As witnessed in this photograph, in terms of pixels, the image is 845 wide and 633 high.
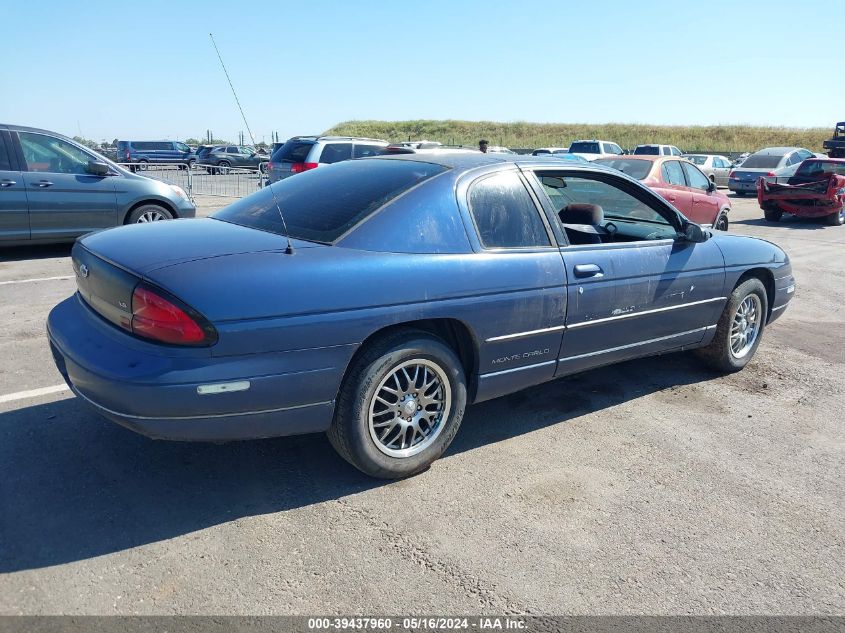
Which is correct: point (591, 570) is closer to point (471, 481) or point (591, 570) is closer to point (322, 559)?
point (471, 481)

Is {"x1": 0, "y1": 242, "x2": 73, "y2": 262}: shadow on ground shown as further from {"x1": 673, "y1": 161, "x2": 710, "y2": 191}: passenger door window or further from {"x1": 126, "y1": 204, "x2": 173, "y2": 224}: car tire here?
{"x1": 673, "y1": 161, "x2": 710, "y2": 191}: passenger door window

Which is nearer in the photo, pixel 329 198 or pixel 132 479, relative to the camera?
pixel 132 479

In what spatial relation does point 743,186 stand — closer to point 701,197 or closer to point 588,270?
point 701,197

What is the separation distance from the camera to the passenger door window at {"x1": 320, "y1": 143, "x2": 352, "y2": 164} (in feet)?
47.2

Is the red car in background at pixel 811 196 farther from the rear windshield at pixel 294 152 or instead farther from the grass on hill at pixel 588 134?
the grass on hill at pixel 588 134

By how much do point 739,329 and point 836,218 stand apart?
13942mm

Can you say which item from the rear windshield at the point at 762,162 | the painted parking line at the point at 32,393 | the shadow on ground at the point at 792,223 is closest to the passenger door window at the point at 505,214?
the painted parking line at the point at 32,393

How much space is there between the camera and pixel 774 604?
107 inches

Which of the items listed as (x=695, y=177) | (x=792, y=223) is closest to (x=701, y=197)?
(x=695, y=177)

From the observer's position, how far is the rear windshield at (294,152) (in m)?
14.3

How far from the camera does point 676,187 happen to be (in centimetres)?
1145

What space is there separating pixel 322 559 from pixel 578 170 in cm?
277

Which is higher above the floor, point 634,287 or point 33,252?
point 634,287

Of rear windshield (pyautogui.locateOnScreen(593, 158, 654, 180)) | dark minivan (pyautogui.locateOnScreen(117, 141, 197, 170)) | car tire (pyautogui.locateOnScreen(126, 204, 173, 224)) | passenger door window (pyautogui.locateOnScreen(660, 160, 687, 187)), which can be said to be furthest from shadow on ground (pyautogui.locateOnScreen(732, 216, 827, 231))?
dark minivan (pyautogui.locateOnScreen(117, 141, 197, 170))
